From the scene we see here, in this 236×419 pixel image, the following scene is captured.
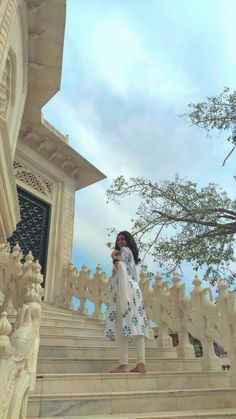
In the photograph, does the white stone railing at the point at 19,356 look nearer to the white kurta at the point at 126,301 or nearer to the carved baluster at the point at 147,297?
the white kurta at the point at 126,301

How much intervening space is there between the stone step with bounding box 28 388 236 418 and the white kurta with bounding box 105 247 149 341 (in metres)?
0.64

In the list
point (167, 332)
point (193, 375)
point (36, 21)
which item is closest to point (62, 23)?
point (36, 21)

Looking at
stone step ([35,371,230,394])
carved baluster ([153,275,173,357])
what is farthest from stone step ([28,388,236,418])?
carved baluster ([153,275,173,357])

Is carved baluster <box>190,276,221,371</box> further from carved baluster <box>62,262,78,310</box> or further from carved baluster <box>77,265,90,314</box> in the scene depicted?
carved baluster <box>62,262,78,310</box>

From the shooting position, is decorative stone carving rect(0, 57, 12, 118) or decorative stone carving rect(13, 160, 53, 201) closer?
decorative stone carving rect(0, 57, 12, 118)

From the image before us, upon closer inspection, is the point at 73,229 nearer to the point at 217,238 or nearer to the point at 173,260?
the point at 173,260

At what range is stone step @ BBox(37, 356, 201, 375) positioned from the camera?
13.4 feet

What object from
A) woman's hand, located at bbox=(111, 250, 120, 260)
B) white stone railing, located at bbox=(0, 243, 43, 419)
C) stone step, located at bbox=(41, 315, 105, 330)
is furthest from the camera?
stone step, located at bbox=(41, 315, 105, 330)

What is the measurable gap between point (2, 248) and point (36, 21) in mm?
4700

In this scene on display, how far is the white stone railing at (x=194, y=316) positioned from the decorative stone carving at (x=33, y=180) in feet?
18.3

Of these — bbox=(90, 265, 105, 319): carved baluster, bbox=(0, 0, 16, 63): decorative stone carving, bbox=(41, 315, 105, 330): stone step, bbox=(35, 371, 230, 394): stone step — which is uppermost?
bbox=(0, 0, 16, 63): decorative stone carving

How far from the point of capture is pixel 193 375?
4.23 metres

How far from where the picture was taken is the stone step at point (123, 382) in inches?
135

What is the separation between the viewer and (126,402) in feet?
10.7
